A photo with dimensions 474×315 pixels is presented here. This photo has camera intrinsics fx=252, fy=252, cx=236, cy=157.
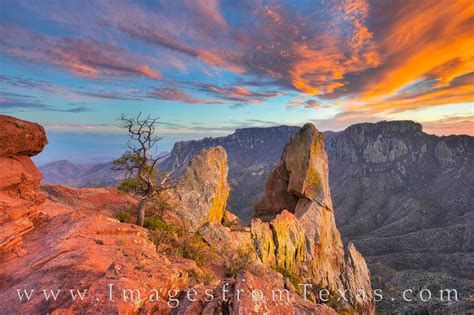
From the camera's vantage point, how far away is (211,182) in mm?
34188

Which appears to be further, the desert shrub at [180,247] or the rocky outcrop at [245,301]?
the desert shrub at [180,247]

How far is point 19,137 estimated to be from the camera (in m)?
→ 15.6

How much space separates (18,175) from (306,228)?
3575 centimetres

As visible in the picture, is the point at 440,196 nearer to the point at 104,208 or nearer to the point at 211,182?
the point at 211,182

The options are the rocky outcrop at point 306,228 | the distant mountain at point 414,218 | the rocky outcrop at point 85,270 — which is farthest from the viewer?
the distant mountain at point 414,218

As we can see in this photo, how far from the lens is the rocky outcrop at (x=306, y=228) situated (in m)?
32.4

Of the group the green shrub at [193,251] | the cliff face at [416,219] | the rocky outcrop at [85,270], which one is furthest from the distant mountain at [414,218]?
the rocky outcrop at [85,270]

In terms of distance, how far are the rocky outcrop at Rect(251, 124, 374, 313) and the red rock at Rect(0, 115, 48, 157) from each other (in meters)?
22.5

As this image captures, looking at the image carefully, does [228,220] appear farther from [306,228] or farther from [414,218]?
[414,218]

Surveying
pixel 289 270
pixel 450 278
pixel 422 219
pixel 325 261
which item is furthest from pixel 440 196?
pixel 289 270

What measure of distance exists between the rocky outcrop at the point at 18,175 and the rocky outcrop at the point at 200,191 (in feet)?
39.5

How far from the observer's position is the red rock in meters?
15.0

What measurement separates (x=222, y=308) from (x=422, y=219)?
15901 centimetres

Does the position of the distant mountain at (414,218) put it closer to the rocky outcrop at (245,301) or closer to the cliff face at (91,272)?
the cliff face at (91,272)
